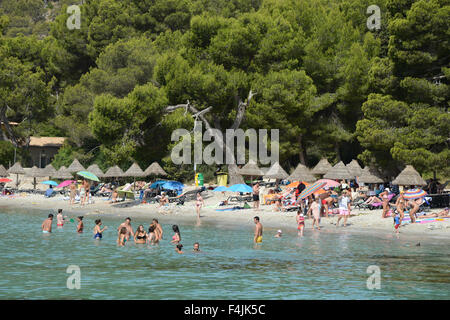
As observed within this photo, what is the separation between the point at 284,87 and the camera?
4216cm

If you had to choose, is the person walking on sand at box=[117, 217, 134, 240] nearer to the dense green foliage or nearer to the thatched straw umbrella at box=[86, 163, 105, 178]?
the dense green foliage

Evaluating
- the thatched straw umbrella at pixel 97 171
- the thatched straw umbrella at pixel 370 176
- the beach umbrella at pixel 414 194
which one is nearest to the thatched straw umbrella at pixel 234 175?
the thatched straw umbrella at pixel 370 176

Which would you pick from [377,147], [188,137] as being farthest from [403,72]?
[188,137]

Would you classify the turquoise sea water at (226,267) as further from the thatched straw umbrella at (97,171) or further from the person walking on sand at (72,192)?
the thatched straw umbrella at (97,171)

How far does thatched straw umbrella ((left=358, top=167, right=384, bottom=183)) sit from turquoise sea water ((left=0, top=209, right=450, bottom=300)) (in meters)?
11.1

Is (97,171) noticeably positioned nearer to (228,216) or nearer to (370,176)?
(228,216)

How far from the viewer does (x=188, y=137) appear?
40906mm

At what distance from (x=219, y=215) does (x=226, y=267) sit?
47.6 feet

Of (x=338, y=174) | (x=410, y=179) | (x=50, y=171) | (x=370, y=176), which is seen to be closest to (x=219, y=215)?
(x=338, y=174)

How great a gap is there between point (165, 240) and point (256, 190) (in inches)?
387

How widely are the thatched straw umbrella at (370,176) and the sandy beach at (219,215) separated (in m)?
5.26
